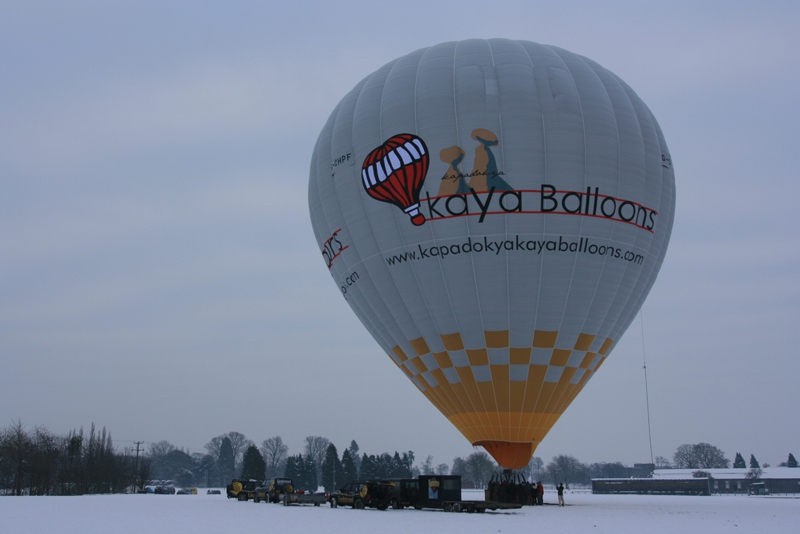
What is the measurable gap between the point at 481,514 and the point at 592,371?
5474 mm

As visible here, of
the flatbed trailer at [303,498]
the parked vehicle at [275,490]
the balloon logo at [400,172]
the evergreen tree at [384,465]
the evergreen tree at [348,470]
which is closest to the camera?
the balloon logo at [400,172]

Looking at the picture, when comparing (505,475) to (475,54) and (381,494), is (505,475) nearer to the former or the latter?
(381,494)

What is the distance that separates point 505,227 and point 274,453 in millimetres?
90302

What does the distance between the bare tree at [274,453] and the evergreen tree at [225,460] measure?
590cm

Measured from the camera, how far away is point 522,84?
66.4ft

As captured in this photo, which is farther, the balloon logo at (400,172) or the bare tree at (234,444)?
the bare tree at (234,444)

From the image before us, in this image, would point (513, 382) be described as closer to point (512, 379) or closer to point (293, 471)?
point (512, 379)

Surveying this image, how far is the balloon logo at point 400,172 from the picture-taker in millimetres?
20047

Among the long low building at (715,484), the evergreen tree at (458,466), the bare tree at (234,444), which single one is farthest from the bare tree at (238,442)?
the long low building at (715,484)

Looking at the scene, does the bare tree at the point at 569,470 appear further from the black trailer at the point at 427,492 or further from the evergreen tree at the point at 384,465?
the black trailer at the point at 427,492

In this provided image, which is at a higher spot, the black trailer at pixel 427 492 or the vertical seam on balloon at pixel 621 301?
the vertical seam on balloon at pixel 621 301

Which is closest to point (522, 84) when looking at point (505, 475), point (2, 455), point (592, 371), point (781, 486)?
point (592, 371)

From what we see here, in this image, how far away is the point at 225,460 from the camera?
354 ft

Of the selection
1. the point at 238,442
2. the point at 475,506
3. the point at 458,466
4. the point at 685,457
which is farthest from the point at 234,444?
the point at 475,506
